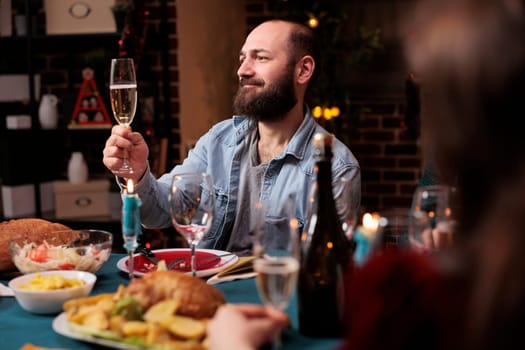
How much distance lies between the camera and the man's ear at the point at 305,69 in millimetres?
2477

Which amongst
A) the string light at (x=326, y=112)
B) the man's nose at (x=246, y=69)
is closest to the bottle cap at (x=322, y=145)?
the man's nose at (x=246, y=69)

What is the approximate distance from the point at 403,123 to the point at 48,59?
2188 mm

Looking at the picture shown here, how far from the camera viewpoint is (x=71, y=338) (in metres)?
1.18

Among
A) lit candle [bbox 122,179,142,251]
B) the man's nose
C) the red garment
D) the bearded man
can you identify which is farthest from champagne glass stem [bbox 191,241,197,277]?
the man's nose

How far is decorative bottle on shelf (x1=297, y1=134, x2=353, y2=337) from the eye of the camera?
3.78 ft

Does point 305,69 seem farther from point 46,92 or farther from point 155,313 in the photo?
point 46,92

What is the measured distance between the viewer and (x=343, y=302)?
1.17 m

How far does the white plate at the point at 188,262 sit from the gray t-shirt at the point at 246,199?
14.9 inches

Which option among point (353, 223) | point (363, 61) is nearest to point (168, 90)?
point (363, 61)

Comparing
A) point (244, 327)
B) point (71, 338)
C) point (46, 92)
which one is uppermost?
point (46, 92)

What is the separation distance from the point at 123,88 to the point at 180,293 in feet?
2.52

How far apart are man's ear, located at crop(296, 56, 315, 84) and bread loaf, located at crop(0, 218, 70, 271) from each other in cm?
110

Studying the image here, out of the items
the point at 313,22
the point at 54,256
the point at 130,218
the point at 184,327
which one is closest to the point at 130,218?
the point at 130,218

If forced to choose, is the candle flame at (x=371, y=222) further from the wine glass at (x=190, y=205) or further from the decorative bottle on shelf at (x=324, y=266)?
the wine glass at (x=190, y=205)
